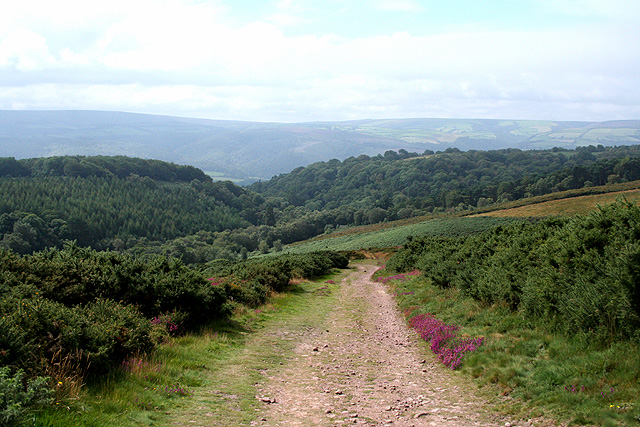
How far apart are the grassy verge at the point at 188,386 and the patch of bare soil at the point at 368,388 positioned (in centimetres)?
46

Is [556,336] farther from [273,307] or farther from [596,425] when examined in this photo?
[273,307]

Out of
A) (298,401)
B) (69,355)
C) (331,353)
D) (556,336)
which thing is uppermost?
(69,355)

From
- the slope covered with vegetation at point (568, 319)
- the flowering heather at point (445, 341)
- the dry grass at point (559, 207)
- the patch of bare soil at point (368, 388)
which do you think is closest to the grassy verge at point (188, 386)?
the patch of bare soil at point (368, 388)

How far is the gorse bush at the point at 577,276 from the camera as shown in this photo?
7.44 meters

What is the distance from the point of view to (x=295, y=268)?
29875 millimetres

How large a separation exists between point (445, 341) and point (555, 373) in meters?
3.86

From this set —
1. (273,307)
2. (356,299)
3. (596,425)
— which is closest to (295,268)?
(356,299)

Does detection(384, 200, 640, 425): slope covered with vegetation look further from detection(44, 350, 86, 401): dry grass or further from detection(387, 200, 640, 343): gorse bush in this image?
detection(44, 350, 86, 401): dry grass

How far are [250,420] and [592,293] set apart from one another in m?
6.85

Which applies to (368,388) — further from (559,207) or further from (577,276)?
(559,207)

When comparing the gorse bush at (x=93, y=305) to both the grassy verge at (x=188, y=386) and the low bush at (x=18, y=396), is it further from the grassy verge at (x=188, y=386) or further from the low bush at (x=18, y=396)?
the low bush at (x=18, y=396)

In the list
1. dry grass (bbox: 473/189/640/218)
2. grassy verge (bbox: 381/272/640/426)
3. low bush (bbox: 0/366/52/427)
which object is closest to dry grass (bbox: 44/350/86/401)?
low bush (bbox: 0/366/52/427)

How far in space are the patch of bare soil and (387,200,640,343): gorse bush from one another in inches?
106

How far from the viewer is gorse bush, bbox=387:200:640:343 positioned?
7441 millimetres
